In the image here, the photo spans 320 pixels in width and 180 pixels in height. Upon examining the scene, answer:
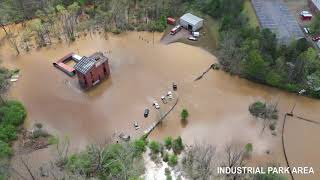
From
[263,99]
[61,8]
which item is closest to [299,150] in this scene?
[263,99]

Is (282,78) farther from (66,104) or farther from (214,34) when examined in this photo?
(66,104)

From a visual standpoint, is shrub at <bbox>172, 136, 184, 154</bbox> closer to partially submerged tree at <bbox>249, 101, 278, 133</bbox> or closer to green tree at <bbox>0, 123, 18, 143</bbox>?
partially submerged tree at <bbox>249, 101, 278, 133</bbox>

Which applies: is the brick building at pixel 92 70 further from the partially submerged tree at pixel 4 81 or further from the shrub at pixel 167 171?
the shrub at pixel 167 171

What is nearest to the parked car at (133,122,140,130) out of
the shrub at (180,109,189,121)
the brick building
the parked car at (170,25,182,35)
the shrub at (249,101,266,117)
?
the shrub at (180,109,189,121)

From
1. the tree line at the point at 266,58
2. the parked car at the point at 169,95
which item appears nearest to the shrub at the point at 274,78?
the tree line at the point at 266,58

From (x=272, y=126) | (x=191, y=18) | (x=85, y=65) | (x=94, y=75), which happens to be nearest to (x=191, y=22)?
(x=191, y=18)

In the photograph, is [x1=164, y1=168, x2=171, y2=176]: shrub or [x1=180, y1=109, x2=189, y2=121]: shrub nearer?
[x1=164, y1=168, x2=171, y2=176]: shrub
